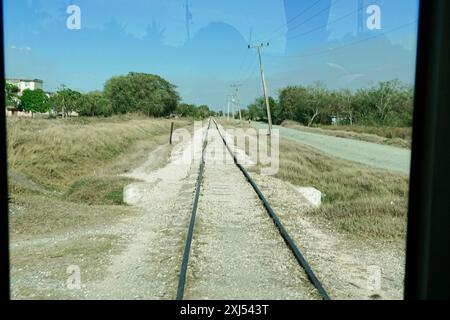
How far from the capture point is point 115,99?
4341cm

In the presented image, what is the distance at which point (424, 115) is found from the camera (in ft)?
7.47

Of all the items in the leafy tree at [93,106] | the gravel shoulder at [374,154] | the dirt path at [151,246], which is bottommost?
the dirt path at [151,246]

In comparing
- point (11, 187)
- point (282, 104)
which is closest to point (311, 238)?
point (11, 187)

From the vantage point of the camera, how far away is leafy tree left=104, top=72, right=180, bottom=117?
4306 centimetres

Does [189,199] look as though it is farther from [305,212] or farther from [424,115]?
[424,115]

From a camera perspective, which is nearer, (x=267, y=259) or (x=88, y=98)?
(x=267, y=259)

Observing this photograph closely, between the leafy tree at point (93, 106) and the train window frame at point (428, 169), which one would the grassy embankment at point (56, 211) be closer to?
the train window frame at point (428, 169)

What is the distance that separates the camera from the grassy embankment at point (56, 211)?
14.9 ft

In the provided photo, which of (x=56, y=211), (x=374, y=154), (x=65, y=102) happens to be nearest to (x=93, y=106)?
(x=65, y=102)

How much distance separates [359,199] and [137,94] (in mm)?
38818

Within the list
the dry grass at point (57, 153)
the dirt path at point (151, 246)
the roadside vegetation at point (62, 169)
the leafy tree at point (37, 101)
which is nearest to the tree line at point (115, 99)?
the leafy tree at point (37, 101)

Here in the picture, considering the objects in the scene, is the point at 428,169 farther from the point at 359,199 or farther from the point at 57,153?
the point at 57,153

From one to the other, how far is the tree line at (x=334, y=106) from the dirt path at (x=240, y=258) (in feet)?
82.7
